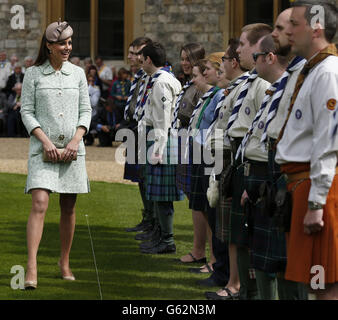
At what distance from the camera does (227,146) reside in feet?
21.7

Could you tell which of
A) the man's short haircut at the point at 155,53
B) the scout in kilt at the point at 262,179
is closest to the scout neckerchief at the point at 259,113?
the scout in kilt at the point at 262,179

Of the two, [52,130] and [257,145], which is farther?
[52,130]

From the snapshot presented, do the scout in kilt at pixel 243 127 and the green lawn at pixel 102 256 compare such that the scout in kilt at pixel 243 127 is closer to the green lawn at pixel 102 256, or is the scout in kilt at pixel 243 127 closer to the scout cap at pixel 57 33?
the green lawn at pixel 102 256

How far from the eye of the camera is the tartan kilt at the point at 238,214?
5.93 metres

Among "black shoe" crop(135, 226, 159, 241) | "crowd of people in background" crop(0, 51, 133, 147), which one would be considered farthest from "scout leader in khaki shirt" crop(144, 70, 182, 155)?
"crowd of people in background" crop(0, 51, 133, 147)

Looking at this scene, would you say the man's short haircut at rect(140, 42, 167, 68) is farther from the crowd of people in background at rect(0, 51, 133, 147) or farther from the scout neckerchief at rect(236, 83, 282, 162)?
the crowd of people in background at rect(0, 51, 133, 147)

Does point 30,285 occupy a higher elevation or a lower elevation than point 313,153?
lower

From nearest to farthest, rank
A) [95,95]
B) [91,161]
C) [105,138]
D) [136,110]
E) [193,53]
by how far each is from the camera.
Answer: [193,53], [136,110], [91,161], [105,138], [95,95]

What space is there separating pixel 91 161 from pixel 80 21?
9.44m

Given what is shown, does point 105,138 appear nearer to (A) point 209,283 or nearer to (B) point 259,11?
(B) point 259,11

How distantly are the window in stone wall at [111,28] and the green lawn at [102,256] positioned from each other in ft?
43.2

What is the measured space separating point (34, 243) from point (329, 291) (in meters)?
3.02

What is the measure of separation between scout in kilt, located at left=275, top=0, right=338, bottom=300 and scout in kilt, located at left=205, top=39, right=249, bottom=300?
1.87m

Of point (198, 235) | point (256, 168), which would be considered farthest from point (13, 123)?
point (256, 168)
